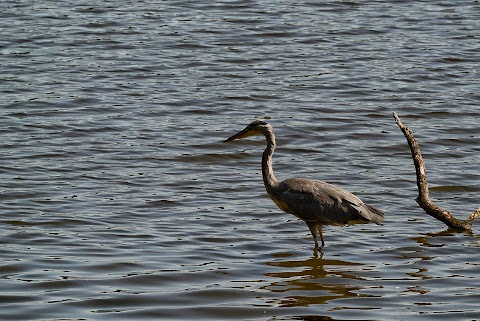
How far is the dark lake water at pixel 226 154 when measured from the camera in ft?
28.8

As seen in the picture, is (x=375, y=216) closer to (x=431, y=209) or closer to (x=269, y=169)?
(x=431, y=209)

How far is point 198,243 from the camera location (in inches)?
400

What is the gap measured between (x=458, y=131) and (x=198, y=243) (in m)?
5.85

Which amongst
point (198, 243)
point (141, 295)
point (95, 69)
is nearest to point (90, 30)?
point (95, 69)

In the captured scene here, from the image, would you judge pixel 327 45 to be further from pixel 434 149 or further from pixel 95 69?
pixel 434 149

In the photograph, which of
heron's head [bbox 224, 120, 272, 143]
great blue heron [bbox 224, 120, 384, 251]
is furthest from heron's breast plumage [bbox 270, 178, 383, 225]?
heron's head [bbox 224, 120, 272, 143]

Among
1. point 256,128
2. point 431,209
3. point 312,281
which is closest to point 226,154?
point 256,128

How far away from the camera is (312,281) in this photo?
9.31 metres

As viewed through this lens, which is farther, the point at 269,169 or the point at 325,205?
the point at 269,169

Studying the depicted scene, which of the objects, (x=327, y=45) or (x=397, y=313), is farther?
(x=327, y=45)

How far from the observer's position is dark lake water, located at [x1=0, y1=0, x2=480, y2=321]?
345 inches

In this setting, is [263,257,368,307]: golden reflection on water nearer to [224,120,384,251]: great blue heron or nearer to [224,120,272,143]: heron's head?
[224,120,384,251]: great blue heron

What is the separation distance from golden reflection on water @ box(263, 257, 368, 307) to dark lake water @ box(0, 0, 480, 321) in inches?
1.0

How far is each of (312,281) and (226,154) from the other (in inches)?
191
